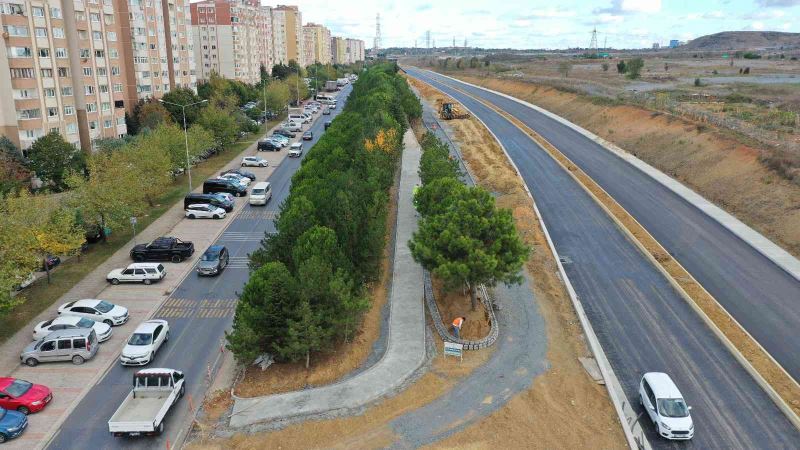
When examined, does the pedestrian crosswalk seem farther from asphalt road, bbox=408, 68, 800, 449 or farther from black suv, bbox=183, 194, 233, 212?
asphalt road, bbox=408, 68, 800, 449

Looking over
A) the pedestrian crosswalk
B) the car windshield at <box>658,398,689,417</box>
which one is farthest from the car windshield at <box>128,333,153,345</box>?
the car windshield at <box>658,398,689,417</box>

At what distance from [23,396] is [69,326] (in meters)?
5.83

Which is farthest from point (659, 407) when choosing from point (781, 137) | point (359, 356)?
point (781, 137)

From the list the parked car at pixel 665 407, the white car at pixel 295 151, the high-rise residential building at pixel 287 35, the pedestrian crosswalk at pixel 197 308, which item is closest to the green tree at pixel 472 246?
the parked car at pixel 665 407

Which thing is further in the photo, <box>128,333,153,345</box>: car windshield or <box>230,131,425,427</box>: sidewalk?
<box>128,333,153,345</box>: car windshield

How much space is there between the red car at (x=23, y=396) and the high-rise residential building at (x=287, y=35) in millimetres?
151102

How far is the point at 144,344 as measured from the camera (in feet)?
85.3

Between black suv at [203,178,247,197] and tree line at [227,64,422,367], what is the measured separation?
1174 cm

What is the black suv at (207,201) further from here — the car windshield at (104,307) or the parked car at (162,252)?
the car windshield at (104,307)

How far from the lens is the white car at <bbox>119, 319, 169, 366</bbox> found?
25.6 metres

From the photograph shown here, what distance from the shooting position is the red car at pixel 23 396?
22.0 metres

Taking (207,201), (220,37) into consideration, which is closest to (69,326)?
(207,201)

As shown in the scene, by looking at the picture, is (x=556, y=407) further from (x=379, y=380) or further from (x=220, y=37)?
(x=220, y=37)

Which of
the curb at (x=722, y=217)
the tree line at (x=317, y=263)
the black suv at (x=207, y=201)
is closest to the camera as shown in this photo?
the tree line at (x=317, y=263)
